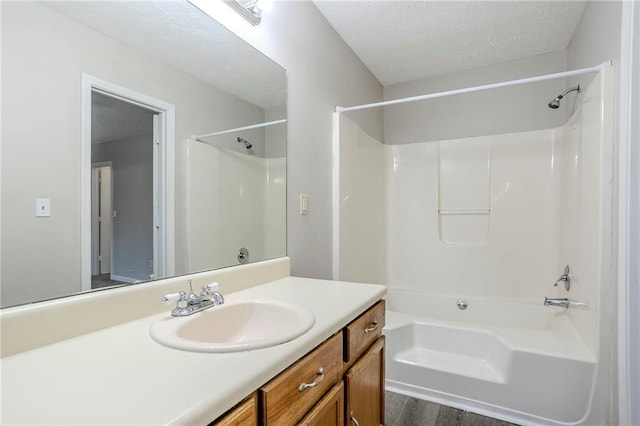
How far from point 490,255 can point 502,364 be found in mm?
991

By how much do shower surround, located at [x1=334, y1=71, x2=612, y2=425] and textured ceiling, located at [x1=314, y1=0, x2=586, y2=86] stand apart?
59cm

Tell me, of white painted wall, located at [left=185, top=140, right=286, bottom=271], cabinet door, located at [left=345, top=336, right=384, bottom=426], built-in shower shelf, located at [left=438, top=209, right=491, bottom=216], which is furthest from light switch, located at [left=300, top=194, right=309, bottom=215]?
built-in shower shelf, located at [left=438, top=209, right=491, bottom=216]

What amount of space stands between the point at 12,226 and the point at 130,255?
284mm

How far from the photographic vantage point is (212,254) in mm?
1233

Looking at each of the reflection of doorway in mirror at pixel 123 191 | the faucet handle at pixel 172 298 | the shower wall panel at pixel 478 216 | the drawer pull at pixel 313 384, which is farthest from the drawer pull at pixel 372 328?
the shower wall panel at pixel 478 216

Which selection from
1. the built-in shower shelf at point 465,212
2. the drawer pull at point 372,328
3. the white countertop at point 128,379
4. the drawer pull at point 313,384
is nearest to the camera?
the white countertop at point 128,379

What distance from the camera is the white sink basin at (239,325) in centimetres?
75

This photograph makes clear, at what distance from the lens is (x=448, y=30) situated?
2080 millimetres

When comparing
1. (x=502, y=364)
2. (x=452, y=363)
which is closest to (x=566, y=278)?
(x=502, y=364)

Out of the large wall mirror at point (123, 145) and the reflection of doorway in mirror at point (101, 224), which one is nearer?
the large wall mirror at point (123, 145)

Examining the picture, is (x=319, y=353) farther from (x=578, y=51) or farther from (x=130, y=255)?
(x=578, y=51)

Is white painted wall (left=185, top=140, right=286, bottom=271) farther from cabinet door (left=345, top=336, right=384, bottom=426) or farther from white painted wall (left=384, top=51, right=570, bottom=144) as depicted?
white painted wall (left=384, top=51, right=570, bottom=144)

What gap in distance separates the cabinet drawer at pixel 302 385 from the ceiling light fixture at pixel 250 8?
130 centimetres

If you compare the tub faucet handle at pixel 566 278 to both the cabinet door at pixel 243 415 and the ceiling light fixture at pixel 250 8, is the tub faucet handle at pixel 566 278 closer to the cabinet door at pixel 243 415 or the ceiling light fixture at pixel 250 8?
the cabinet door at pixel 243 415
